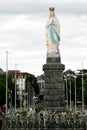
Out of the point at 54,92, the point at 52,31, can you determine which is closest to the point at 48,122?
the point at 54,92

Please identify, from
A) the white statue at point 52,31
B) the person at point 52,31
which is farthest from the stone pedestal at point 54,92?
the person at point 52,31

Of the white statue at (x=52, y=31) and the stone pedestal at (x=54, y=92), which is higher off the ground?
the white statue at (x=52, y=31)

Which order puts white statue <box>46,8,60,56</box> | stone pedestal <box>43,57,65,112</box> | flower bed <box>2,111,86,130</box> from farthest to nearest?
white statue <box>46,8,60,56</box> → stone pedestal <box>43,57,65,112</box> → flower bed <box>2,111,86,130</box>

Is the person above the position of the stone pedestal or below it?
above

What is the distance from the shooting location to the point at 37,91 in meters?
199

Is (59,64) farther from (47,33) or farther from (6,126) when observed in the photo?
(6,126)

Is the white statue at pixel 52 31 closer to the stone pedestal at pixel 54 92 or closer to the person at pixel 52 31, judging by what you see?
the person at pixel 52 31

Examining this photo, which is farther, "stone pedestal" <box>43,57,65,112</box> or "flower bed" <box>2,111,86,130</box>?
"stone pedestal" <box>43,57,65,112</box>

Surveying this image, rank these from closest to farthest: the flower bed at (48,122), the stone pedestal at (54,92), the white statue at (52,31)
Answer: the flower bed at (48,122)
the stone pedestal at (54,92)
the white statue at (52,31)

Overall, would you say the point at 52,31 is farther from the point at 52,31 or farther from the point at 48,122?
the point at 48,122

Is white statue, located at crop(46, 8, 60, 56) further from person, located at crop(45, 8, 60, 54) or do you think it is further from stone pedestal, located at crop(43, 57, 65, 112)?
stone pedestal, located at crop(43, 57, 65, 112)

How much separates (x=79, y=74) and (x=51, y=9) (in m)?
107

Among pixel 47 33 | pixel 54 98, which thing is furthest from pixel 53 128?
pixel 47 33

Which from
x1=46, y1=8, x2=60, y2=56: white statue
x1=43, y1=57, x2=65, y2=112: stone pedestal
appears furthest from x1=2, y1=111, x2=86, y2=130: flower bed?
x1=46, y1=8, x2=60, y2=56: white statue
